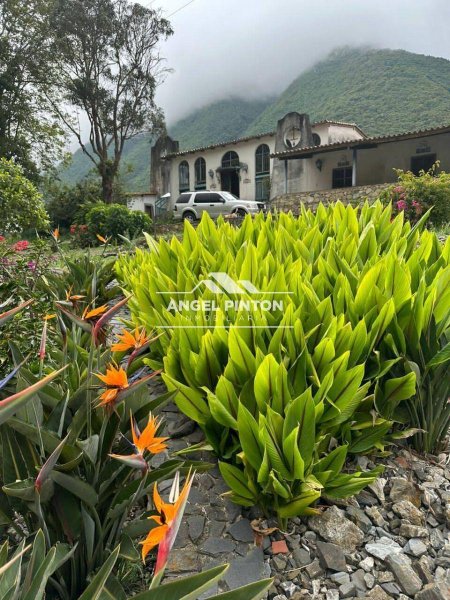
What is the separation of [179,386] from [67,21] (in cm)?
2348

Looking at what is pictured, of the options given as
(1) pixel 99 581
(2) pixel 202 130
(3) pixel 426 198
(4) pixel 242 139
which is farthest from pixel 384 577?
(2) pixel 202 130

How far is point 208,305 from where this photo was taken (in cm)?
218

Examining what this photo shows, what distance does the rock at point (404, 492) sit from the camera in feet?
5.60

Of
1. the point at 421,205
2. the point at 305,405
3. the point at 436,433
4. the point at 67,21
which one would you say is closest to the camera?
the point at 305,405

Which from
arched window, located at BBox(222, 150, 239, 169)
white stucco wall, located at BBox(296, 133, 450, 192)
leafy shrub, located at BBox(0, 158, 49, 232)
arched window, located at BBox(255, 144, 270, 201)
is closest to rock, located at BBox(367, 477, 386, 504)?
leafy shrub, located at BBox(0, 158, 49, 232)

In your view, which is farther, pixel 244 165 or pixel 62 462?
pixel 244 165

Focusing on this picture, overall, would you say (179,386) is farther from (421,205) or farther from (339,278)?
(421,205)

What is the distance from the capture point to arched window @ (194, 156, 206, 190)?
2789 cm

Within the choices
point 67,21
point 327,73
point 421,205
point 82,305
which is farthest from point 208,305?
point 327,73

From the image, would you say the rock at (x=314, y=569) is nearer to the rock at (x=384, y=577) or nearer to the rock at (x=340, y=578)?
the rock at (x=340, y=578)

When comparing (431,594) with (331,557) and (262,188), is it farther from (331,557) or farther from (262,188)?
(262,188)

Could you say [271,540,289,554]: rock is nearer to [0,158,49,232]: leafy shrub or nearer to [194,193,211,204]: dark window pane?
[0,158,49,232]: leafy shrub

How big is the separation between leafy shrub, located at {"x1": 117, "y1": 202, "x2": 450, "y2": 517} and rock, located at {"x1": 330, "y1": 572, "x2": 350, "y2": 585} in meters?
0.22

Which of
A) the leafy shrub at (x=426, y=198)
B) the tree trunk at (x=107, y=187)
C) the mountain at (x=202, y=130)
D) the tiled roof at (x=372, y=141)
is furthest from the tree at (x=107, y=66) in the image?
the mountain at (x=202, y=130)
